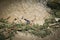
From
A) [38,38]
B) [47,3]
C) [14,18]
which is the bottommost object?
[38,38]

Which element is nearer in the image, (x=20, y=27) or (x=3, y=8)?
(x=20, y=27)

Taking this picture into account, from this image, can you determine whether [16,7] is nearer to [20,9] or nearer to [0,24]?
[20,9]

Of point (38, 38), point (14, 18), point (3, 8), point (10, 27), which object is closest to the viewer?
point (38, 38)

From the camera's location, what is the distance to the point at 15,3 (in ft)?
18.3

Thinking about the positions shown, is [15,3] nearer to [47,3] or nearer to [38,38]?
[47,3]

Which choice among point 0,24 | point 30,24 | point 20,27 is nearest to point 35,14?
point 30,24

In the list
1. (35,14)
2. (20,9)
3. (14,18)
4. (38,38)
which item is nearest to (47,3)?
(35,14)

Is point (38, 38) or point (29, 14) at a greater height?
point (29, 14)

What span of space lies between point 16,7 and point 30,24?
3.33 feet

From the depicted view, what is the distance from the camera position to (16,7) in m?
5.45

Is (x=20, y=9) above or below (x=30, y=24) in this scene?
above

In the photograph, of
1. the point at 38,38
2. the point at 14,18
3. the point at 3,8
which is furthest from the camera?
the point at 3,8

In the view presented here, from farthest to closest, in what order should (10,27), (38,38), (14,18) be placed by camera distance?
(14,18)
(10,27)
(38,38)

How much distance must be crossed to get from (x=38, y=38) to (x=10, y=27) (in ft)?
3.25
